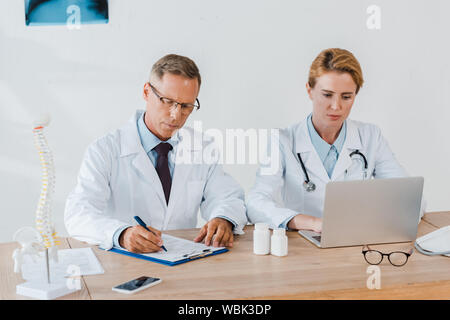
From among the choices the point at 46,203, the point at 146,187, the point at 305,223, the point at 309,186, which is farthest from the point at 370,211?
the point at 46,203

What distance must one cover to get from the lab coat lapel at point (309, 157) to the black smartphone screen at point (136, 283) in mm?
1140

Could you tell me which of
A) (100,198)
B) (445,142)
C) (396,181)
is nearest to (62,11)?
(100,198)

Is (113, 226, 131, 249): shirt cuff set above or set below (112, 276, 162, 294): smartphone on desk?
above

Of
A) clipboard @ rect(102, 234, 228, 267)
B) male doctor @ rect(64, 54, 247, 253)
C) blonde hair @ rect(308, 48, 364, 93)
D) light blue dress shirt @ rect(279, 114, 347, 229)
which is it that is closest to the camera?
clipboard @ rect(102, 234, 228, 267)

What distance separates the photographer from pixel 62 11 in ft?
10.0

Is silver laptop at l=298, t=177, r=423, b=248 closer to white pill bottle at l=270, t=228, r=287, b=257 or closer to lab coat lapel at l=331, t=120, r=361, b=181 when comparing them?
white pill bottle at l=270, t=228, r=287, b=257

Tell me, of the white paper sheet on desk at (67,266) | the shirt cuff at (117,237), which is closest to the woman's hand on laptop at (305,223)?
the shirt cuff at (117,237)

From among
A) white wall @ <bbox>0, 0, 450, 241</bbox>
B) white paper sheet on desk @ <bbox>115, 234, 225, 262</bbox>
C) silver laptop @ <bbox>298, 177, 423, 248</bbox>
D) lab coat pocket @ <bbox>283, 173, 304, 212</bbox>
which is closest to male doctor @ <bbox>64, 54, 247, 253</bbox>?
white paper sheet on desk @ <bbox>115, 234, 225, 262</bbox>

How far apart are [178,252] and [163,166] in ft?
1.87

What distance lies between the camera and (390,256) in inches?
68.9

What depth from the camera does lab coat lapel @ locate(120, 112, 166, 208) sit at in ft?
7.18

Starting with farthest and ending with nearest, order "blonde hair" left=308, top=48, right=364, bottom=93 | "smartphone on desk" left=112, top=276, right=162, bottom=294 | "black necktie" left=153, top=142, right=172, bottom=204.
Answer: "blonde hair" left=308, top=48, right=364, bottom=93 → "black necktie" left=153, top=142, right=172, bottom=204 → "smartphone on desk" left=112, top=276, right=162, bottom=294

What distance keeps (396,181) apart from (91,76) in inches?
80.1

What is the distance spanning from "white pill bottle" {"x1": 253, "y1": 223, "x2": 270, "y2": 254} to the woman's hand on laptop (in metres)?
0.30
